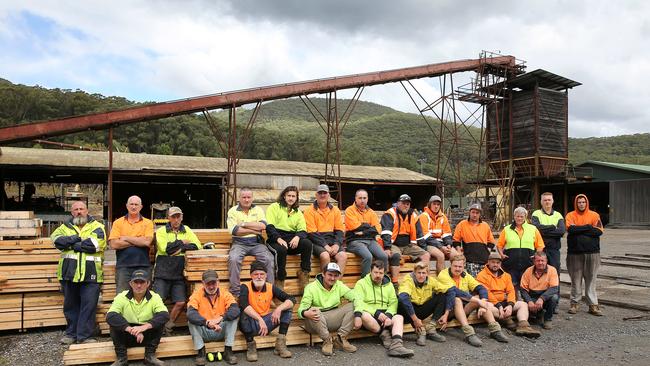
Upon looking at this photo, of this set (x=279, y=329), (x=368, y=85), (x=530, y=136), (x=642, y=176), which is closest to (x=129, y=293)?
(x=279, y=329)

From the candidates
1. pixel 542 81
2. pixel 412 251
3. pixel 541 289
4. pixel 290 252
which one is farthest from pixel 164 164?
pixel 542 81

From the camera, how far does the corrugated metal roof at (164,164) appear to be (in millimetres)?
21516

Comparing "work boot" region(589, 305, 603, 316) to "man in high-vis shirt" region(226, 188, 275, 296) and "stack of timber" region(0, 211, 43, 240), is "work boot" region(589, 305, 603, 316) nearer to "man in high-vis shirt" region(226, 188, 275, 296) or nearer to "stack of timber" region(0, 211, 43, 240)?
"man in high-vis shirt" region(226, 188, 275, 296)

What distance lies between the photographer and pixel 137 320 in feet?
20.0

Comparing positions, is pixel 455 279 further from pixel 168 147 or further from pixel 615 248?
pixel 168 147

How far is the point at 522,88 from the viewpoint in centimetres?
3102

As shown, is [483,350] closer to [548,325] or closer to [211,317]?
[548,325]

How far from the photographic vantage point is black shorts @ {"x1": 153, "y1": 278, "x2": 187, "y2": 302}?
7.11 m

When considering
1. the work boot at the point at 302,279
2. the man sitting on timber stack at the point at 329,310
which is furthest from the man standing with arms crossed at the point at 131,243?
the man sitting on timber stack at the point at 329,310

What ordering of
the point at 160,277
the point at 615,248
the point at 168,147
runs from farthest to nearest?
the point at 168,147 < the point at 615,248 < the point at 160,277

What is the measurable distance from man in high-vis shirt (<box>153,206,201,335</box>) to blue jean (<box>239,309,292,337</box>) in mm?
1257

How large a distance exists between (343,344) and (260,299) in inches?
53.0

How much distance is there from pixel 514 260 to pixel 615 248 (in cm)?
1483

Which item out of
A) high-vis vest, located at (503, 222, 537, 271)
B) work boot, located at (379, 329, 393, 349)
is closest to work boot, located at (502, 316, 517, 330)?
high-vis vest, located at (503, 222, 537, 271)
